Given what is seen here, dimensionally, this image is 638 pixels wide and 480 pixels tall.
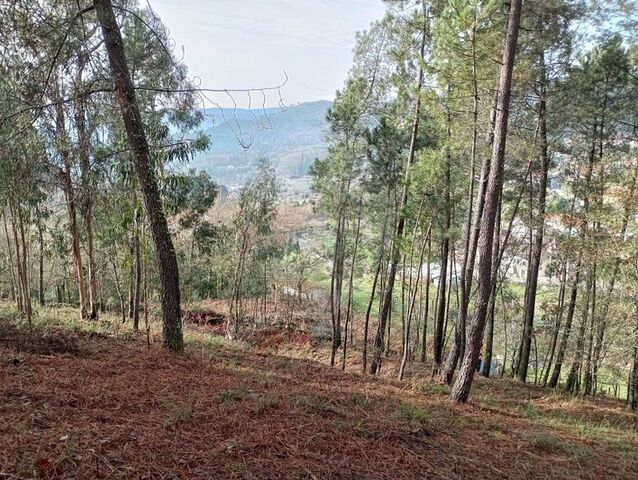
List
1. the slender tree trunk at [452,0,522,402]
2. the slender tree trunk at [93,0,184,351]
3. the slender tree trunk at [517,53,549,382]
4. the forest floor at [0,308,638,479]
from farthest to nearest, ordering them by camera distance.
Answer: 1. the slender tree trunk at [517,53,549,382]
2. the slender tree trunk at [452,0,522,402]
3. the slender tree trunk at [93,0,184,351]
4. the forest floor at [0,308,638,479]

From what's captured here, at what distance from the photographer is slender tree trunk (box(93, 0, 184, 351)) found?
5.63 m

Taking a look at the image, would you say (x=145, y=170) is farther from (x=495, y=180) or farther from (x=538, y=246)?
(x=538, y=246)

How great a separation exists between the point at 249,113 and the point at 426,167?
227 inches

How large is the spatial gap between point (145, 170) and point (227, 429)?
13.4ft

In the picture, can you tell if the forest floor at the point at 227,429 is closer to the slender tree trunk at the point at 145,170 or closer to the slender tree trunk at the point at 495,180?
the slender tree trunk at the point at 145,170

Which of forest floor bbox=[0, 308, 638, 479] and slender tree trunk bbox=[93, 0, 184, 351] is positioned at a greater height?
slender tree trunk bbox=[93, 0, 184, 351]

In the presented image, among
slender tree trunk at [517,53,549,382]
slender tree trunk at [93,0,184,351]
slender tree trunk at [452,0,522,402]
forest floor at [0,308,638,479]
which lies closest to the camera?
forest floor at [0,308,638,479]

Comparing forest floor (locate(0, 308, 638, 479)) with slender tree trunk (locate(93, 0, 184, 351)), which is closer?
forest floor (locate(0, 308, 638, 479))

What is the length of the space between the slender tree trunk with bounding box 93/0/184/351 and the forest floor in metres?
0.60

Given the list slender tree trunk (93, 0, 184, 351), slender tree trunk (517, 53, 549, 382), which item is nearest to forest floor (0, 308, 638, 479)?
slender tree trunk (93, 0, 184, 351)

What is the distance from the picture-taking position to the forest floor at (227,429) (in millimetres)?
2738

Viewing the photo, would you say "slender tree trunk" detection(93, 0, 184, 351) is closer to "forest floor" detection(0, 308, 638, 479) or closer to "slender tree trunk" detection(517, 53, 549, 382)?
"forest floor" detection(0, 308, 638, 479)

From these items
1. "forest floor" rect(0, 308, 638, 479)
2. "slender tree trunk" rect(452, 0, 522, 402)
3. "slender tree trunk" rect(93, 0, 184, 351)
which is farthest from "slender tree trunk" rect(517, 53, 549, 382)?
"slender tree trunk" rect(93, 0, 184, 351)

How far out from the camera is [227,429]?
11.3ft
